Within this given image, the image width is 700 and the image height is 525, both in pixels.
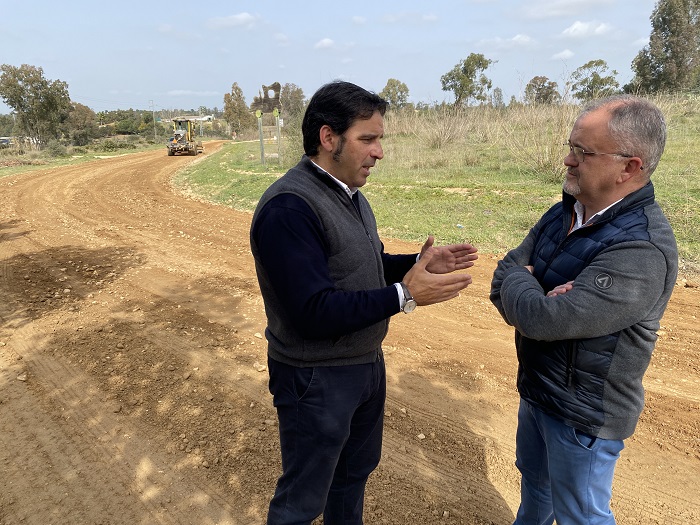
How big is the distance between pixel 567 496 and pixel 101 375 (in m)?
3.66

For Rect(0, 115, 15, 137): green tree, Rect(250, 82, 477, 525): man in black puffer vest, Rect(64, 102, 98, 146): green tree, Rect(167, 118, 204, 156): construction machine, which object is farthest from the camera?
Rect(0, 115, 15, 137): green tree

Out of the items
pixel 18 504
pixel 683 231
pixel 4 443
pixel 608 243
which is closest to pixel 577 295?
pixel 608 243

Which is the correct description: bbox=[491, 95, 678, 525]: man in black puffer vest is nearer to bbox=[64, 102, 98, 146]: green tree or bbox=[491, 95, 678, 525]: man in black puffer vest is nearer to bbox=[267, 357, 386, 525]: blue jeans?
bbox=[267, 357, 386, 525]: blue jeans

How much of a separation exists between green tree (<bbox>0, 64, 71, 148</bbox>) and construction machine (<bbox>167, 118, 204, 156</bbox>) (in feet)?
37.5

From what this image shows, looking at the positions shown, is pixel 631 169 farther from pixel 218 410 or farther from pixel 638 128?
pixel 218 410

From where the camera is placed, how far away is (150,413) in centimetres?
352

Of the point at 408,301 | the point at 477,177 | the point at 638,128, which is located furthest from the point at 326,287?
the point at 477,177

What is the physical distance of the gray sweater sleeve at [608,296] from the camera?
4.86 ft

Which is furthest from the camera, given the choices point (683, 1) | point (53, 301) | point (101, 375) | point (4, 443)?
point (683, 1)

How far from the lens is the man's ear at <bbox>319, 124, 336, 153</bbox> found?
5.84ft

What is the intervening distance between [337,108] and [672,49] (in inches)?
1596

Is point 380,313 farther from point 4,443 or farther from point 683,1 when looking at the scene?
point 683,1

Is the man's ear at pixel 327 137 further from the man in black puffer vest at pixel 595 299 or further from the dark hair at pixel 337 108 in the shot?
the man in black puffer vest at pixel 595 299

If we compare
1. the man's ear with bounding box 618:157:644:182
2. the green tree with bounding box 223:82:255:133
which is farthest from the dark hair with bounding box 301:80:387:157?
the green tree with bounding box 223:82:255:133
